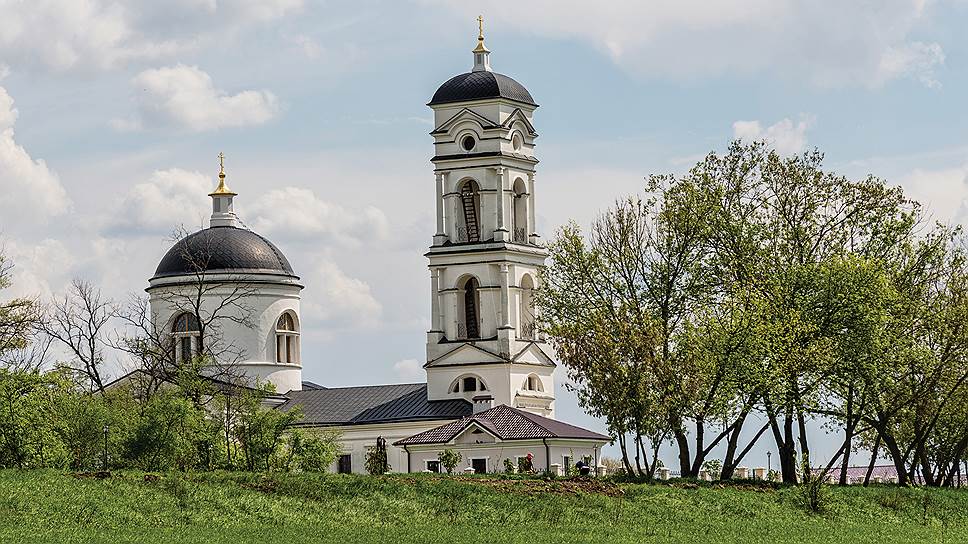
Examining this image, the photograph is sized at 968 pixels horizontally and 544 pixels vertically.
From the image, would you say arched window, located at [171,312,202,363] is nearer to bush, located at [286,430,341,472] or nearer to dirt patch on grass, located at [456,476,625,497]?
bush, located at [286,430,341,472]

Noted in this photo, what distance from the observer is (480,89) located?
77188 millimetres

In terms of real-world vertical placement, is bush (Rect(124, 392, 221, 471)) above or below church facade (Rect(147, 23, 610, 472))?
below

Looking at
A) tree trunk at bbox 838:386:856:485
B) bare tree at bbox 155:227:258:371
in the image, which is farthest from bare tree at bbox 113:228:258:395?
tree trunk at bbox 838:386:856:485

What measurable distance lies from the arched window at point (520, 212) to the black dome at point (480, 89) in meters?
3.62

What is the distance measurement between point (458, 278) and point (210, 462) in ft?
74.6

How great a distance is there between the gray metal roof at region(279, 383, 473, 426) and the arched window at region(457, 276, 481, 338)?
115 inches

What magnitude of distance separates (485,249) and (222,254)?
13.4 meters

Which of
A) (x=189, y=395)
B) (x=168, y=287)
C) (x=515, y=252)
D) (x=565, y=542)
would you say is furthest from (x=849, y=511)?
(x=168, y=287)

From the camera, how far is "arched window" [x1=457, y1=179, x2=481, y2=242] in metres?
77.9

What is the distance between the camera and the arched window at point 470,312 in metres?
78.2

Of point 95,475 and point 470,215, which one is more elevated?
point 470,215

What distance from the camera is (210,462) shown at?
57.1 meters

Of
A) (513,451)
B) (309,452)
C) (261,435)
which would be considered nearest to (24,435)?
(261,435)

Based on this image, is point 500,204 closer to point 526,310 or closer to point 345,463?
point 526,310
